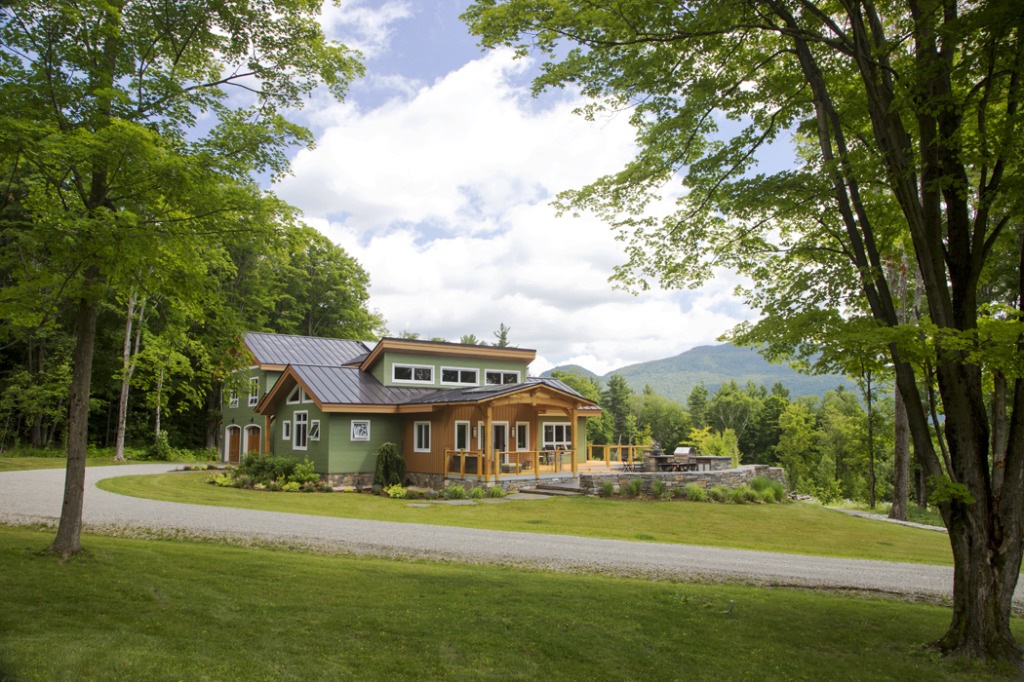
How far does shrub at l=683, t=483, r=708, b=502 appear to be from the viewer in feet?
66.8

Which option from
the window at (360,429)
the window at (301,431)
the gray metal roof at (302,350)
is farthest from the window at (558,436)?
the gray metal roof at (302,350)

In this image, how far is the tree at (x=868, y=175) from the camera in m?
6.56

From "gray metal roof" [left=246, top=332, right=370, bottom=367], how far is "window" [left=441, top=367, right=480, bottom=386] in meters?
5.73

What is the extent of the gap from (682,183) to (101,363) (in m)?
37.3

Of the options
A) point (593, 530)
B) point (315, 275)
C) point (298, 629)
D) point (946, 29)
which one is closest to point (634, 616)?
point (298, 629)

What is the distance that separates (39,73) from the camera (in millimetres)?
7535

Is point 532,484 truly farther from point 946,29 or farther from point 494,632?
point 946,29

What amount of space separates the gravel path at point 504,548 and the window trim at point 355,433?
855 cm

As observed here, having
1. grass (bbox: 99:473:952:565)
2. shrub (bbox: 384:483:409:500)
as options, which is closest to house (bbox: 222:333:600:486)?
shrub (bbox: 384:483:409:500)

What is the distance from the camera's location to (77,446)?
8.30 metres

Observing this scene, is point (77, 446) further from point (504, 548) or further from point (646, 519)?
point (646, 519)

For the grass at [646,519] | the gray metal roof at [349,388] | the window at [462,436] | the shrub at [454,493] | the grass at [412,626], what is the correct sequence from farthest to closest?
1. the window at [462,436]
2. the gray metal roof at [349,388]
3. the shrub at [454,493]
4. the grass at [646,519]
5. the grass at [412,626]

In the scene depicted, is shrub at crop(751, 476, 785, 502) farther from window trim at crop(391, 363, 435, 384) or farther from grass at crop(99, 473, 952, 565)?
window trim at crop(391, 363, 435, 384)

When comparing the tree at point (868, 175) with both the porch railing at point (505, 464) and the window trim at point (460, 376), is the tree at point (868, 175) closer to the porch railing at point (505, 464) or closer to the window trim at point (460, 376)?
the porch railing at point (505, 464)
